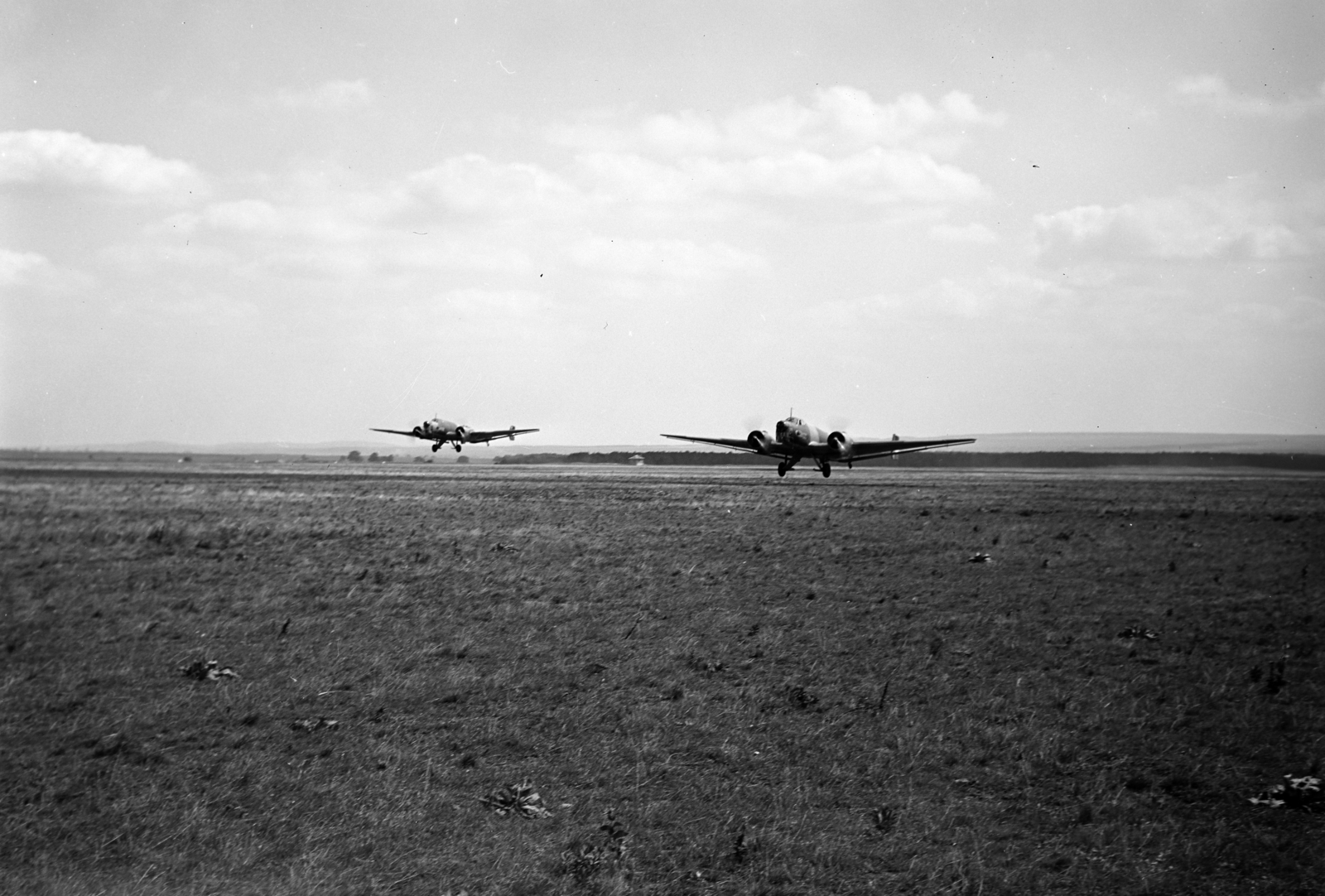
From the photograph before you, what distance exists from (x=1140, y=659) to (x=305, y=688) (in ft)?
45.9

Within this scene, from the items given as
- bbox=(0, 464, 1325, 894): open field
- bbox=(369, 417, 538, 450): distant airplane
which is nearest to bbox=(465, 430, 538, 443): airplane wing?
bbox=(369, 417, 538, 450): distant airplane

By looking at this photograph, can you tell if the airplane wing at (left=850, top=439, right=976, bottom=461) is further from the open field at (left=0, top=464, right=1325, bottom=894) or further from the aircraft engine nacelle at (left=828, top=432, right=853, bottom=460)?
the open field at (left=0, top=464, right=1325, bottom=894)

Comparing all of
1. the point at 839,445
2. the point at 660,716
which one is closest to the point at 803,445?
the point at 839,445

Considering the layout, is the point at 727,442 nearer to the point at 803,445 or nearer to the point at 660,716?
the point at 803,445

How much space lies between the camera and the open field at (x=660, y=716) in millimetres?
8359

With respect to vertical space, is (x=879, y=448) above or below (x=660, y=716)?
above

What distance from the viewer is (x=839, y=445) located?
2218 inches

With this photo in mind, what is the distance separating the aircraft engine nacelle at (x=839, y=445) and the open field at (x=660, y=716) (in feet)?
101

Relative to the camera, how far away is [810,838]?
28.5ft

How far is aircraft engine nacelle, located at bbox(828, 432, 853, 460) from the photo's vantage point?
184ft

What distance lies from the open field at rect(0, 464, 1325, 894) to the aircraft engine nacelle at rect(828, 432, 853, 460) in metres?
30.7

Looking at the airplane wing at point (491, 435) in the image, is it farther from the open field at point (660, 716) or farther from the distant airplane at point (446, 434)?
the open field at point (660, 716)

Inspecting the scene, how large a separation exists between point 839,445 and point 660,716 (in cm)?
4609

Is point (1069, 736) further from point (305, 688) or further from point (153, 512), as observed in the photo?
point (153, 512)
